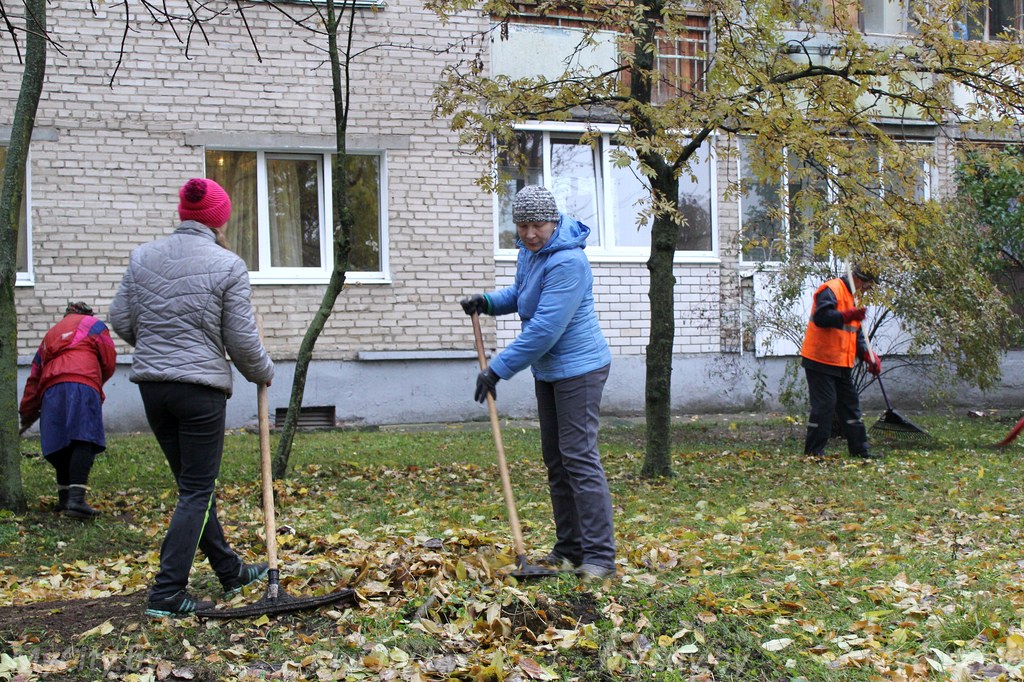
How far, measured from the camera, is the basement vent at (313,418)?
12.8m

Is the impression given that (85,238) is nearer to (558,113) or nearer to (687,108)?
(558,113)

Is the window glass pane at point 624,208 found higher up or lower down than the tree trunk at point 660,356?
higher up

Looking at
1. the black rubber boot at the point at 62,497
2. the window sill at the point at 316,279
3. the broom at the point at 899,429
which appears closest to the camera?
the black rubber boot at the point at 62,497

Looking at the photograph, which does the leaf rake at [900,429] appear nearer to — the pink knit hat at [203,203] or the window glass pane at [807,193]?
the window glass pane at [807,193]

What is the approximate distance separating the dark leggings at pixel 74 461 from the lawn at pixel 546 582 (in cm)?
28

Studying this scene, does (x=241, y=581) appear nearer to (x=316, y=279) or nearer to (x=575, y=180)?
(x=316, y=279)

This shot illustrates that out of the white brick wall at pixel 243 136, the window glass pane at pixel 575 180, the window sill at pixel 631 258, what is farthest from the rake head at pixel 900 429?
the white brick wall at pixel 243 136

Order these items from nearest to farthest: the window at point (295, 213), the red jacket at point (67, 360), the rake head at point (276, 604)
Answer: the rake head at point (276, 604) < the red jacket at point (67, 360) < the window at point (295, 213)

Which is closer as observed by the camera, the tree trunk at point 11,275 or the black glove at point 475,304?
the black glove at point 475,304

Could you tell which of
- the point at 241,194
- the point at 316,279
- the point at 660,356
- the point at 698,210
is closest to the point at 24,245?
the point at 241,194

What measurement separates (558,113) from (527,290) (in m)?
3.90

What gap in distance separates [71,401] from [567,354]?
4082mm

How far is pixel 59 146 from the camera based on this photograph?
12.0 m

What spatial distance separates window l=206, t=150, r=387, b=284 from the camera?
12719mm
